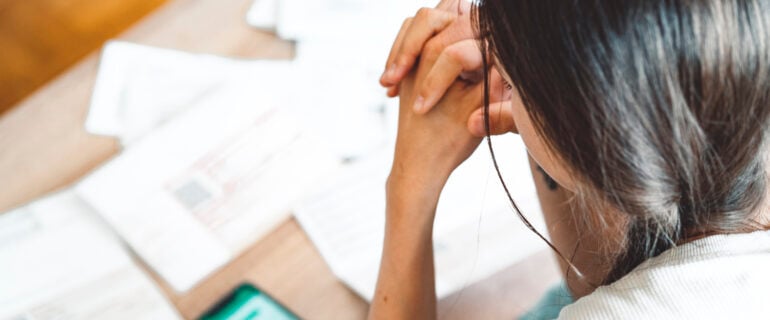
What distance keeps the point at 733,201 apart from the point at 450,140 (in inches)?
11.0

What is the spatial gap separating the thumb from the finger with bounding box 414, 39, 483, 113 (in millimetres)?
41

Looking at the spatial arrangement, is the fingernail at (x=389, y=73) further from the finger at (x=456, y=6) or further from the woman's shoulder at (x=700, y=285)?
the woman's shoulder at (x=700, y=285)

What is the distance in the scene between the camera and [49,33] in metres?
1.51

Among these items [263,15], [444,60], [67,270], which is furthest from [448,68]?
[67,270]

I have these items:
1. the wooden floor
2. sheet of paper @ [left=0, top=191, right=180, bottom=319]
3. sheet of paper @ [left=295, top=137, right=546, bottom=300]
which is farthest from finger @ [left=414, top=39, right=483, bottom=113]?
the wooden floor

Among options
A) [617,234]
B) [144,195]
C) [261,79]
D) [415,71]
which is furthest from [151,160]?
[617,234]

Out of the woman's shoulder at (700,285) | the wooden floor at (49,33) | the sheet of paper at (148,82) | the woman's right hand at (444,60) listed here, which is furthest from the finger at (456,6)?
the wooden floor at (49,33)

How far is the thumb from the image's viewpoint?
65cm

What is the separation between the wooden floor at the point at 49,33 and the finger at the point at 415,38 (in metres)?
1.00

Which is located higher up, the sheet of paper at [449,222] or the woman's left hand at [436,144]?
the woman's left hand at [436,144]

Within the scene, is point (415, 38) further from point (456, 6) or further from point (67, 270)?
point (67, 270)

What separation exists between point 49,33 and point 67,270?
39.2 inches

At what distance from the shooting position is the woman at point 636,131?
0.37m

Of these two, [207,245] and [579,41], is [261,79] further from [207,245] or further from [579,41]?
[579,41]
